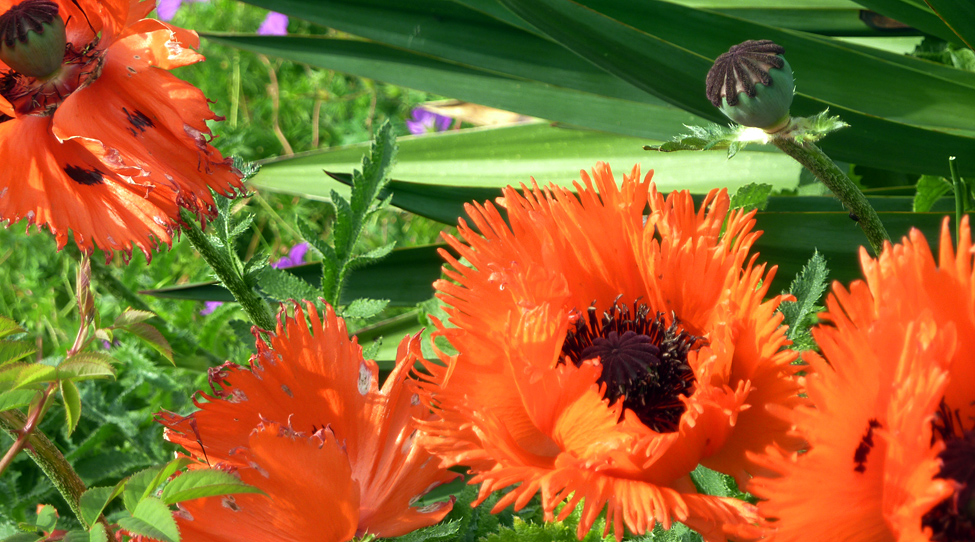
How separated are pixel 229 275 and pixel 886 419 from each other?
2.03 feet

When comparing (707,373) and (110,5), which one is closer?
(707,373)

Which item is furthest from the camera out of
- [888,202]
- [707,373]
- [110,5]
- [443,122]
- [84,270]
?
[443,122]

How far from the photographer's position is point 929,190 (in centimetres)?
112

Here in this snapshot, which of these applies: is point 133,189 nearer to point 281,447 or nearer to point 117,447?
point 281,447

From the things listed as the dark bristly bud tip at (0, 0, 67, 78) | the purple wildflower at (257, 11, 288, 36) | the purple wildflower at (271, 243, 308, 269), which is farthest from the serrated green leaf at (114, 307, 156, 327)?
the purple wildflower at (257, 11, 288, 36)

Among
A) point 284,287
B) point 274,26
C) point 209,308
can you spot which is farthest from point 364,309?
point 274,26

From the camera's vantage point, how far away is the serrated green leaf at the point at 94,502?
1.65 ft

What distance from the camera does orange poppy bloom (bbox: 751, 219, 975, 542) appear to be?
368 millimetres

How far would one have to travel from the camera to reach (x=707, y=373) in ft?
1.63

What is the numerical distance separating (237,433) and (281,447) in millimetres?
86

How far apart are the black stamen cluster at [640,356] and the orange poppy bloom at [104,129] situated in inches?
12.3

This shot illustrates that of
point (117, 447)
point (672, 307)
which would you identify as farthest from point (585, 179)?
point (117, 447)

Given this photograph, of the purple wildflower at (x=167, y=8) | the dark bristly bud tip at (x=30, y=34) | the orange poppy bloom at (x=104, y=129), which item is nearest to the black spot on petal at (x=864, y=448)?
the orange poppy bloom at (x=104, y=129)

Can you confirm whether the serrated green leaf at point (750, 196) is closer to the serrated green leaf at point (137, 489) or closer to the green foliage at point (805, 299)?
the green foliage at point (805, 299)
